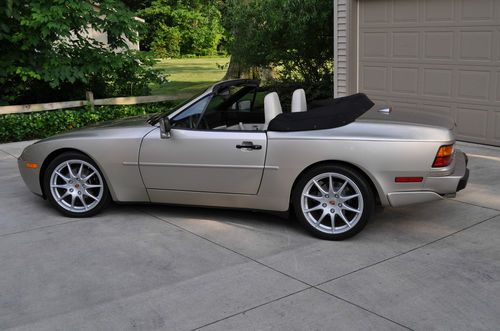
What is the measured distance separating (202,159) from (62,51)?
7090 mm

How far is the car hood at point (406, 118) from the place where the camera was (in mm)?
5312

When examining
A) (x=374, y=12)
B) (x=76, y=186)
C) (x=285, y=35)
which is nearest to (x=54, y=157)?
(x=76, y=186)

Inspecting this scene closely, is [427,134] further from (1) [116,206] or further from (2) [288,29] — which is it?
(2) [288,29]

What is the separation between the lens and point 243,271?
468cm

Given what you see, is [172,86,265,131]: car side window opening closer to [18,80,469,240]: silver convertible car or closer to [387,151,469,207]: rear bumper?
[18,80,469,240]: silver convertible car

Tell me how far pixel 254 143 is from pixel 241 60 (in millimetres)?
9372

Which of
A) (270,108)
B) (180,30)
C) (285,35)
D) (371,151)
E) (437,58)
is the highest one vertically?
(180,30)

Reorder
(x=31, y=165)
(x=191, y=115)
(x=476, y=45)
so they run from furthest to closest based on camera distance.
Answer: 1. (x=476, y=45)
2. (x=31, y=165)
3. (x=191, y=115)

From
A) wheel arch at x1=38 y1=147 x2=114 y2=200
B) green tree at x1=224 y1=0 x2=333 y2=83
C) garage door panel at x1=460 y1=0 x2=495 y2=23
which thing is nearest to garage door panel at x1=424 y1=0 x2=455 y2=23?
garage door panel at x1=460 y1=0 x2=495 y2=23

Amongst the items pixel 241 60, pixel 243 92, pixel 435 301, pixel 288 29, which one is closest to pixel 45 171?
pixel 243 92

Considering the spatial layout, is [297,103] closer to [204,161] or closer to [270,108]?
[270,108]

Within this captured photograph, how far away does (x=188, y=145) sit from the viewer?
5.63 m

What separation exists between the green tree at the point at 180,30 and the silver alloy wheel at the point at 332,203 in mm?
33102

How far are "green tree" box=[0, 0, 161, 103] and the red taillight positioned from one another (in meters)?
7.54
